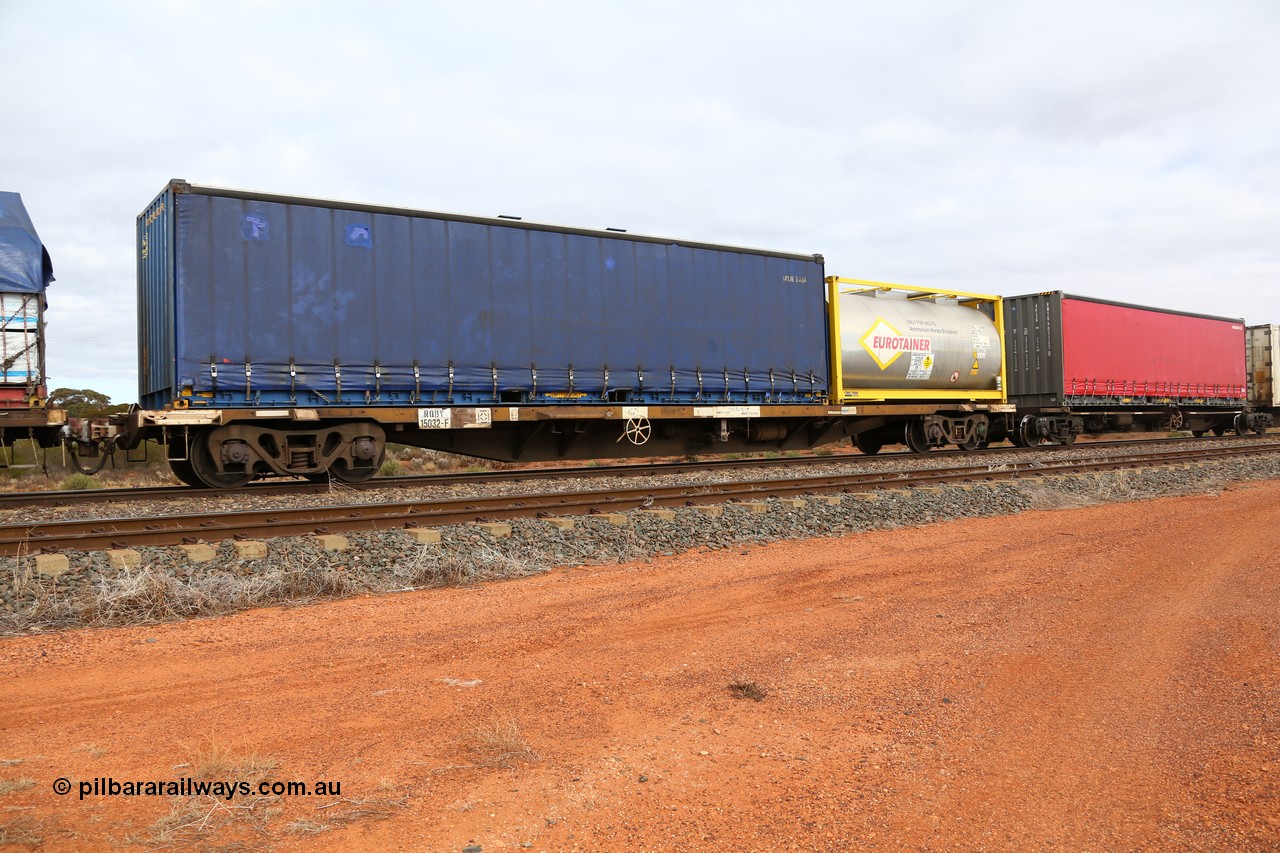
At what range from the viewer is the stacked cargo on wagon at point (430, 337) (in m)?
10.9

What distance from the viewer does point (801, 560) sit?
307 inches

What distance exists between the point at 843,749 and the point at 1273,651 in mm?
2922

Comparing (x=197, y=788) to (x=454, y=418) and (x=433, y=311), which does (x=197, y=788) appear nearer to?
(x=454, y=418)

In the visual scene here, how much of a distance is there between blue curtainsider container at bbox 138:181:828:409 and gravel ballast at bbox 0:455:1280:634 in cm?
463

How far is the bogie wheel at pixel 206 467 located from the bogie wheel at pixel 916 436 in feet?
42.2

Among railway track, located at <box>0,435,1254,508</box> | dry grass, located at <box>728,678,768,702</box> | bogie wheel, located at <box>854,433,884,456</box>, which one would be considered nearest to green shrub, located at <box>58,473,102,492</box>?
railway track, located at <box>0,435,1254,508</box>

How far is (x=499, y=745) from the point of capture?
3545 mm

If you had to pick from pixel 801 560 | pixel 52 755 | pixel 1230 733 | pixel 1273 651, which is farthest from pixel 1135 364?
pixel 52 755

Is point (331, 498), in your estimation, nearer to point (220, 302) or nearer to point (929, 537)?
point (220, 302)

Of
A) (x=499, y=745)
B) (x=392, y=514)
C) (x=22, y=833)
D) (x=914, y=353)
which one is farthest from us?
(x=914, y=353)

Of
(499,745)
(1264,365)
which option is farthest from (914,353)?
(1264,365)

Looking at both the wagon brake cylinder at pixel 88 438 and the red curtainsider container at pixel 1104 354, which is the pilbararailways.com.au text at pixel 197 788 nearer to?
the wagon brake cylinder at pixel 88 438

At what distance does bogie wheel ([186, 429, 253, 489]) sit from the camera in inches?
432

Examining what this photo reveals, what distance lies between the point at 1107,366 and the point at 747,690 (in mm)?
21751
